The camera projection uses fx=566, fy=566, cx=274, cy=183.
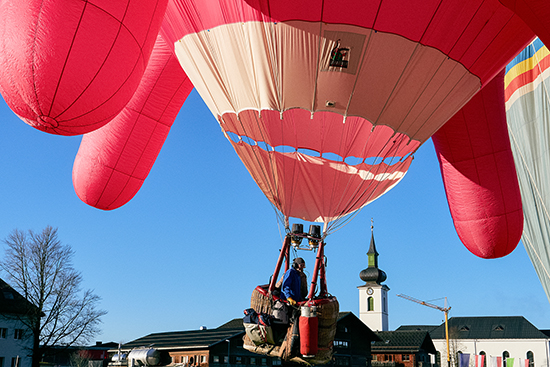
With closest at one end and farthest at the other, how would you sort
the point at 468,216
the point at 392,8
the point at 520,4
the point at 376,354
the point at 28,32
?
the point at 28,32 < the point at 520,4 < the point at 392,8 < the point at 468,216 < the point at 376,354

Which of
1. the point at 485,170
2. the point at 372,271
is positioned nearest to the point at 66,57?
the point at 485,170

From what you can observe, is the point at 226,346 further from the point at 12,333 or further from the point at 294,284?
the point at 294,284

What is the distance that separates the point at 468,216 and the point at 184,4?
5.38 metres

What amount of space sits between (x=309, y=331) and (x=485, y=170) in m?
3.99

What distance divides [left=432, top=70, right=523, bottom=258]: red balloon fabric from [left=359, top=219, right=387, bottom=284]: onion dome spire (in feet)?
238

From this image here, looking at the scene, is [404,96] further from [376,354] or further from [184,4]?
[376,354]

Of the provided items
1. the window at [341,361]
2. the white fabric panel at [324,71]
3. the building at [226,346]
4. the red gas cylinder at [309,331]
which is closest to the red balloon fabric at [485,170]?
the white fabric panel at [324,71]

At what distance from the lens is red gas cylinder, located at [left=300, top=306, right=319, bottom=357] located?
6207mm

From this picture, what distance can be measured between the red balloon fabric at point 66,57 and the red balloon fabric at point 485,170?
5.43m

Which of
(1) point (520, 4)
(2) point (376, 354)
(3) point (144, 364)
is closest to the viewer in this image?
(1) point (520, 4)

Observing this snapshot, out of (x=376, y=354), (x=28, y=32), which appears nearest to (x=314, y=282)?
(x=28, y=32)

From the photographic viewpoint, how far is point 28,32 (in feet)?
14.1

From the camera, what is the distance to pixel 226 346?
2822 cm

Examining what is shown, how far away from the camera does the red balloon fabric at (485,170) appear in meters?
8.33
